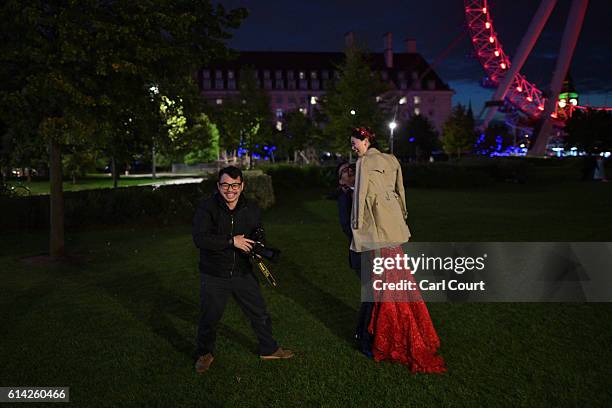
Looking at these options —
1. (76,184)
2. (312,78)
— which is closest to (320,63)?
(312,78)

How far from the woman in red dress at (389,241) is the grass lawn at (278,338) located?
0.21 metres

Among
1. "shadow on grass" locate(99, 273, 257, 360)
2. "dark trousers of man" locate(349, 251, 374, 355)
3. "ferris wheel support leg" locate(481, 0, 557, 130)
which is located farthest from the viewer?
"ferris wheel support leg" locate(481, 0, 557, 130)

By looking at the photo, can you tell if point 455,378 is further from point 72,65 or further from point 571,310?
point 72,65

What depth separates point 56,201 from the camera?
1198cm

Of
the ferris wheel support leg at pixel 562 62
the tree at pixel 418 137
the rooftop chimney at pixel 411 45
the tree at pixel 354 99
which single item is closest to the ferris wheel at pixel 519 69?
the ferris wheel support leg at pixel 562 62

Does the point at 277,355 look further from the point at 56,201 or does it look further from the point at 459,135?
the point at 459,135

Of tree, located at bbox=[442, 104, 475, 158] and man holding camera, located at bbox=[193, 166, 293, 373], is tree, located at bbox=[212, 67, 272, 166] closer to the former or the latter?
tree, located at bbox=[442, 104, 475, 158]

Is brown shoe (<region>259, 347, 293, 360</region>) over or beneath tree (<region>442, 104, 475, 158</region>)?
beneath

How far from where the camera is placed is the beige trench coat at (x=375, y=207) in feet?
18.3

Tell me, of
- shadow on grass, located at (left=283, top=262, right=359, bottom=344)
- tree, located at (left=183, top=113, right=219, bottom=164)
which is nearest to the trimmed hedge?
shadow on grass, located at (left=283, top=262, right=359, bottom=344)

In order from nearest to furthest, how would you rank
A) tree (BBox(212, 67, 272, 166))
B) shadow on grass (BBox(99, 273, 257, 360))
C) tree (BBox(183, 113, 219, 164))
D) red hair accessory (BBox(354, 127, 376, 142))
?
red hair accessory (BBox(354, 127, 376, 142)) → shadow on grass (BBox(99, 273, 257, 360)) → tree (BBox(183, 113, 219, 164)) → tree (BBox(212, 67, 272, 166))

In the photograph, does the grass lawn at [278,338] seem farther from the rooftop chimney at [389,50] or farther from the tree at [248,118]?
the rooftop chimney at [389,50]

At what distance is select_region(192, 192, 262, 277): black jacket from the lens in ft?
18.0

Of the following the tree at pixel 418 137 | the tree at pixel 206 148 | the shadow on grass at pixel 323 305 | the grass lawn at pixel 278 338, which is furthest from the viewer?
the tree at pixel 418 137
